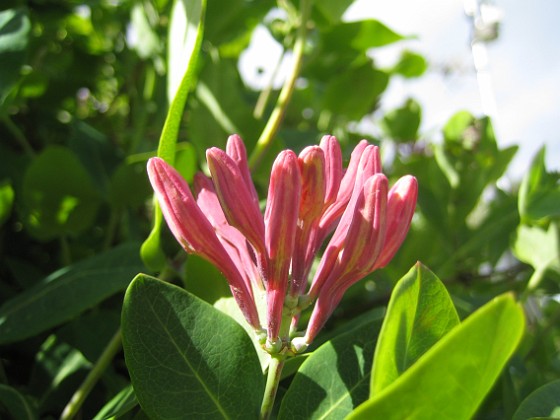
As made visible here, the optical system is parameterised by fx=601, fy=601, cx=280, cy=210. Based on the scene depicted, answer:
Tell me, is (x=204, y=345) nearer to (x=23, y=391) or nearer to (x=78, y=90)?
(x=23, y=391)

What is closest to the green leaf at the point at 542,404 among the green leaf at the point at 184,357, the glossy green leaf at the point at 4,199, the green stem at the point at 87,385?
the green leaf at the point at 184,357

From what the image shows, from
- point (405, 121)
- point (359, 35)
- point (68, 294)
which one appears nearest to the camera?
point (68, 294)

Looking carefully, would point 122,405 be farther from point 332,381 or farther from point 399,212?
point 399,212

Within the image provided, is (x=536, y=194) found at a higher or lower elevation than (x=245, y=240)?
lower

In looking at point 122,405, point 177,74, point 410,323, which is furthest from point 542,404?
point 177,74

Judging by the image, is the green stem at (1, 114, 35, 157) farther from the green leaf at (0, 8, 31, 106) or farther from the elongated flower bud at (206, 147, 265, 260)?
the elongated flower bud at (206, 147, 265, 260)
